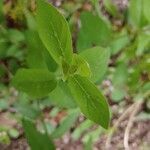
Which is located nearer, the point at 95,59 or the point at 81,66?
the point at 81,66

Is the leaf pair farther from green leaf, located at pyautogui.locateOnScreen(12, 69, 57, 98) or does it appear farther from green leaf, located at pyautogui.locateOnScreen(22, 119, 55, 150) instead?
green leaf, located at pyautogui.locateOnScreen(22, 119, 55, 150)

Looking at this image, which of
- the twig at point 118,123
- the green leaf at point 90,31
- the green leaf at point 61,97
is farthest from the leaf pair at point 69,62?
the twig at point 118,123

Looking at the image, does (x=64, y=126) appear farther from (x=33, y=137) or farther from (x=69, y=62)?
(x=69, y=62)

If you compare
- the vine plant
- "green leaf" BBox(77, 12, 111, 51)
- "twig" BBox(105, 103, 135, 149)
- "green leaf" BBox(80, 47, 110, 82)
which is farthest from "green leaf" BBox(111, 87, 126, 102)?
the vine plant

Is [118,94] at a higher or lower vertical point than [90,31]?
lower

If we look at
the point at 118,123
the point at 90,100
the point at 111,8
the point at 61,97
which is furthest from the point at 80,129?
the point at 90,100

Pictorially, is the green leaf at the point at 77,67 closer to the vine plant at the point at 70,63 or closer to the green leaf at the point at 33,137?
the vine plant at the point at 70,63

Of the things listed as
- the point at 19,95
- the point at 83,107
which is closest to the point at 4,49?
the point at 19,95
